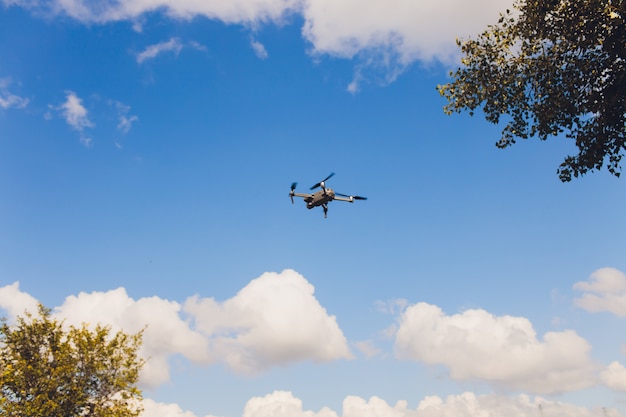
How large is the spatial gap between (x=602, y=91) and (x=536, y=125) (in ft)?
9.82

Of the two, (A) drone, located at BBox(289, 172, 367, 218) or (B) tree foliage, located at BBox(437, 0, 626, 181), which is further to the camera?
(A) drone, located at BBox(289, 172, 367, 218)

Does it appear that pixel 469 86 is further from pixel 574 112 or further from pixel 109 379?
pixel 109 379

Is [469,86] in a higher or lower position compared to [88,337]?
higher

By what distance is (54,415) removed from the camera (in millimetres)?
31125

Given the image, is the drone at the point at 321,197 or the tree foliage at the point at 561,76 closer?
the tree foliage at the point at 561,76

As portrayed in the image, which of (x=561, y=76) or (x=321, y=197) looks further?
(x=321, y=197)

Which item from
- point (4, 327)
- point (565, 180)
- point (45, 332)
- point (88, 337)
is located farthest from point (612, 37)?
point (4, 327)

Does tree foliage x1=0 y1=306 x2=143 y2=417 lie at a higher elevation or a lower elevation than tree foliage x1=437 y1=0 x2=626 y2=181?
lower

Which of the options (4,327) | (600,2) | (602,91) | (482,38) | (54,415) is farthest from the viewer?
(4,327)

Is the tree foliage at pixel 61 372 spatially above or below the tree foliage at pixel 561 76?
below

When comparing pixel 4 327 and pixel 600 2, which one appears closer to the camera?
pixel 600 2

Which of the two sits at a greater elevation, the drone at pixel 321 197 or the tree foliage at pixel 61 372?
the drone at pixel 321 197

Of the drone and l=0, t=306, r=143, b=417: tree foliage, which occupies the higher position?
the drone

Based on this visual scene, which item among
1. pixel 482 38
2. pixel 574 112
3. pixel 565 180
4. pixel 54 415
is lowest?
pixel 54 415
